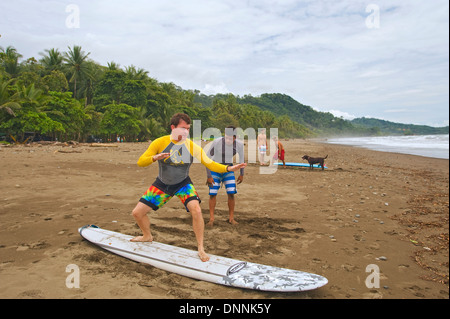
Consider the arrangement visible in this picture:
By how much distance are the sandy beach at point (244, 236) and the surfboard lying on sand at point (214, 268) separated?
112 millimetres

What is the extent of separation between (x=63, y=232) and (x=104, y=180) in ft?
17.2

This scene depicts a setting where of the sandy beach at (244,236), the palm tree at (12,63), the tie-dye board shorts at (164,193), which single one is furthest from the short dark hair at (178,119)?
the palm tree at (12,63)

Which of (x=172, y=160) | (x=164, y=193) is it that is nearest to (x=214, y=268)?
(x=164, y=193)

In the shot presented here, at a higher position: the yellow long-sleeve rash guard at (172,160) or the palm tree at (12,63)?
the palm tree at (12,63)

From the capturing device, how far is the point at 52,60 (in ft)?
138

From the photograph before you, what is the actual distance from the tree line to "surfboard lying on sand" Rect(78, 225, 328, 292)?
2622 centimetres

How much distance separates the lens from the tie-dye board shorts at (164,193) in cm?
405

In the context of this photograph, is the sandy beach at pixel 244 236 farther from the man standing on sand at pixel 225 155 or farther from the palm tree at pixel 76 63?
the palm tree at pixel 76 63

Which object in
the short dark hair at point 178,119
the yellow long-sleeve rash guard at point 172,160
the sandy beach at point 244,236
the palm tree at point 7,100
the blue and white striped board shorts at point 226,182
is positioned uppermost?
the palm tree at point 7,100

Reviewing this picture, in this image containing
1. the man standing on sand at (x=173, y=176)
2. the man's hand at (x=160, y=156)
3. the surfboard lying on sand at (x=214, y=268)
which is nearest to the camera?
the surfboard lying on sand at (x=214, y=268)

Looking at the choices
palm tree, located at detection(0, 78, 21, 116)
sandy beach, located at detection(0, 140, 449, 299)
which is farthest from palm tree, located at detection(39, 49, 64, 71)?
sandy beach, located at detection(0, 140, 449, 299)

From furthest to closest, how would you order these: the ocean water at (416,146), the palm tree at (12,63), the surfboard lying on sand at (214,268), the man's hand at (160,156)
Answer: the palm tree at (12,63), the ocean water at (416,146), the man's hand at (160,156), the surfboard lying on sand at (214,268)
